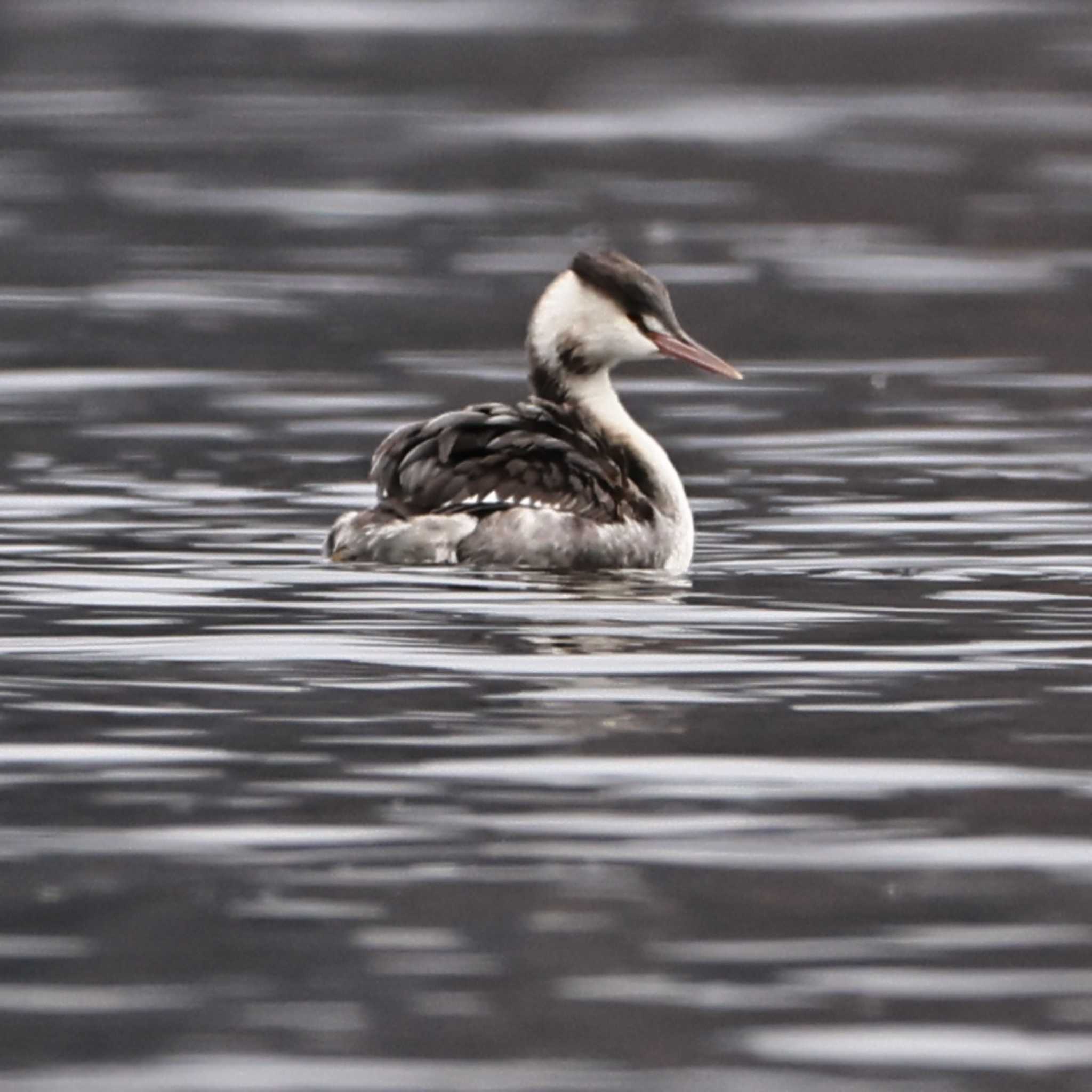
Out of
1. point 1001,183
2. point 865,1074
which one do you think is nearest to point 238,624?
point 865,1074

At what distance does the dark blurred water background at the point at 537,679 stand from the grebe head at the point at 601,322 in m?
0.76

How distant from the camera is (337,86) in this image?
113 ft

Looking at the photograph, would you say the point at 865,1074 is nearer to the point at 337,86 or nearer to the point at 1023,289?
the point at 1023,289

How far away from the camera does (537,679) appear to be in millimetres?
9688

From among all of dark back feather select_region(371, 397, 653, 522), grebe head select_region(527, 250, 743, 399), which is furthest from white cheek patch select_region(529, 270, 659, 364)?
dark back feather select_region(371, 397, 653, 522)

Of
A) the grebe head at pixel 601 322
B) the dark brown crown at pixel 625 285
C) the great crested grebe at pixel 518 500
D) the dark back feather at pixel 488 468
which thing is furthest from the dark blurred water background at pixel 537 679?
the dark brown crown at pixel 625 285

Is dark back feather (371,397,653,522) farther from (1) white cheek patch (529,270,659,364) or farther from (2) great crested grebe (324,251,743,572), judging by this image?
(1) white cheek patch (529,270,659,364)

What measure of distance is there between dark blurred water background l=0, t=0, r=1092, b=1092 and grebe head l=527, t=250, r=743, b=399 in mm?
758

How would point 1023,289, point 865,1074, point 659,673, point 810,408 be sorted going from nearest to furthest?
point 865,1074, point 659,673, point 810,408, point 1023,289

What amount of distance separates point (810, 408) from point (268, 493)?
368 centimetres

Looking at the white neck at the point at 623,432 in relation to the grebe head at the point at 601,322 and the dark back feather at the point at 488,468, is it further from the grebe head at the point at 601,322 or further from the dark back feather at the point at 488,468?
the dark back feather at the point at 488,468

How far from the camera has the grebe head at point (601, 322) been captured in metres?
12.8

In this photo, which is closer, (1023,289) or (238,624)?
(238,624)

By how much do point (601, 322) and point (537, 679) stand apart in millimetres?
3326
